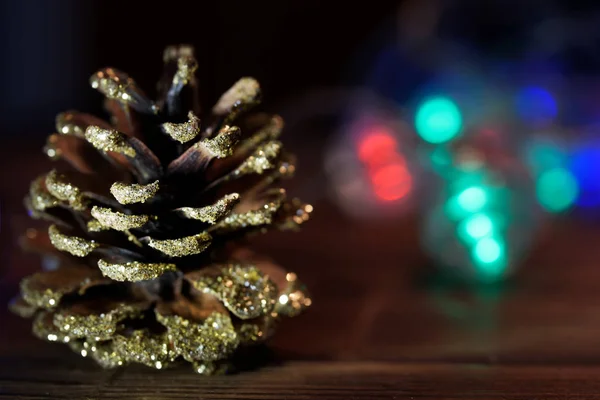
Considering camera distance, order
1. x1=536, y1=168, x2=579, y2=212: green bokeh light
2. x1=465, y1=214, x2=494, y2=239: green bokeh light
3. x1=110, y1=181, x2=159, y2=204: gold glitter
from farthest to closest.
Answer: x1=536, y1=168, x2=579, y2=212: green bokeh light → x1=465, y1=214, x2=494, y2=239: green bokeh light → x1=110, y1=181, x2=159, y2=204: gold glitter

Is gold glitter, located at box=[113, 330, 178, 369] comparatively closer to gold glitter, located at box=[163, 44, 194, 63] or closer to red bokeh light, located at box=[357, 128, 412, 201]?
gold glitter, located at box=[163, 44, 194, 63]

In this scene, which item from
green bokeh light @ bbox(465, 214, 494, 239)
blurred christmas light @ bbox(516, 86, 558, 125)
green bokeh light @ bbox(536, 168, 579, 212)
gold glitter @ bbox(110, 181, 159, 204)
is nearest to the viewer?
gold glitter @ bbox(110, 181, 159, 204)

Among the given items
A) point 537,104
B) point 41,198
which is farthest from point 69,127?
point 537,104

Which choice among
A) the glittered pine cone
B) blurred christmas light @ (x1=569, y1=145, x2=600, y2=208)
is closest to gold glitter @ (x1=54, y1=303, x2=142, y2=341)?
the glittered pine cone

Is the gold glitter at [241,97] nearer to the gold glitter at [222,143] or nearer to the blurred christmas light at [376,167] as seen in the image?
the gold glitter at [222,143]

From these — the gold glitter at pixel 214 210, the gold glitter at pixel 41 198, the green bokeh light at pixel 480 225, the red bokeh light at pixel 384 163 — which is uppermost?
the red bokeh light at pixel 384 163

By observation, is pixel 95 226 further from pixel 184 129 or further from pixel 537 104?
pixel 537 104

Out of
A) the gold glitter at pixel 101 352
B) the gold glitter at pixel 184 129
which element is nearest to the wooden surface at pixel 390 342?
the gold glitter at pixel 101 352
